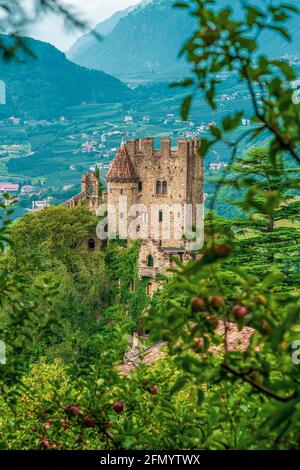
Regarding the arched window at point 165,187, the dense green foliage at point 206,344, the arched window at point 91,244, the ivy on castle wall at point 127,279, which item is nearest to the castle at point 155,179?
the arched window at point 165,187

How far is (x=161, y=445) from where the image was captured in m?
8.24

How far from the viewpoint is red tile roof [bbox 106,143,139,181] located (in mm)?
54375

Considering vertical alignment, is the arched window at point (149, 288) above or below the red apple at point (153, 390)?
above

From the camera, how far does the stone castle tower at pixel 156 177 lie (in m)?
54.5

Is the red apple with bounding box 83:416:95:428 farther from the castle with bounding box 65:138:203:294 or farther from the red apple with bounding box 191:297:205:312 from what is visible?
the castle with bounding box 65:138:203:294

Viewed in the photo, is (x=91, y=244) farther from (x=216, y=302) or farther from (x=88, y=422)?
(x=216, y=302)

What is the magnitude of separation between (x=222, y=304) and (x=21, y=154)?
180617 mm

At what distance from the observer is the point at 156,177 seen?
181 feet

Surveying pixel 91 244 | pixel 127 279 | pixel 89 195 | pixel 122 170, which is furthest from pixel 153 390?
pixel 89 195

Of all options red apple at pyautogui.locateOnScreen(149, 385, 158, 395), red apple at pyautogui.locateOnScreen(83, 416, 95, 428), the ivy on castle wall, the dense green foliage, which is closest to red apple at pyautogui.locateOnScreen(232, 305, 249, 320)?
the dense green foliage

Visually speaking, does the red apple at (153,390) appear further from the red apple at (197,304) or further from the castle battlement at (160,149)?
the castle battlement at (160,149)

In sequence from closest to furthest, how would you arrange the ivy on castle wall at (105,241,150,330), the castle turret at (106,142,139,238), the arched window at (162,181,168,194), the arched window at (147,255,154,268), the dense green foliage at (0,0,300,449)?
the dense green foliage at (0,0,300,449) < the ivy on castle wall at (105,241,150,330) < the arched window at (147,255,154,268) < the castle turret at (106,142,139,238) < the arched window at (162,181,168,194)

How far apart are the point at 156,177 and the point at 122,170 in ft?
6.54
